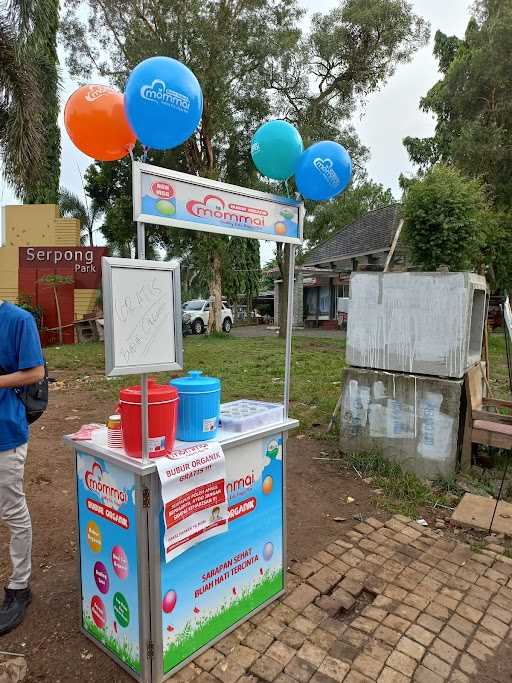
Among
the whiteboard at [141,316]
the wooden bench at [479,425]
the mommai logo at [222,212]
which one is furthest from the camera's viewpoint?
the wooden bench at [479,425]

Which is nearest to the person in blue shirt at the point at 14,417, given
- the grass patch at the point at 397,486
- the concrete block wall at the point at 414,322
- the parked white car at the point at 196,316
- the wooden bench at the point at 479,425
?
the grass patch at the point at 397,486

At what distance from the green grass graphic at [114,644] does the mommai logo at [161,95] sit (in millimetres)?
2362

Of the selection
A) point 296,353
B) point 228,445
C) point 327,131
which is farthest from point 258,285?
point 228,445

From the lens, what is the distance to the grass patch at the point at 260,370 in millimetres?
6899

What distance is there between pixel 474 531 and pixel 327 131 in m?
15.3

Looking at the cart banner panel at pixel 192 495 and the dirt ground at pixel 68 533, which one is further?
the dirt ground at pixel 68 533

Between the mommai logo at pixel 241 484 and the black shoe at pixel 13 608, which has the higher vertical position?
the mommai logo at pixel 241 484

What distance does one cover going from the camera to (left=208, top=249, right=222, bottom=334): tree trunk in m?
17.6

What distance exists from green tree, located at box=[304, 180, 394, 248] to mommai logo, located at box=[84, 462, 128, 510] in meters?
23.6

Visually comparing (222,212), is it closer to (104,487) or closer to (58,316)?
(104,487)

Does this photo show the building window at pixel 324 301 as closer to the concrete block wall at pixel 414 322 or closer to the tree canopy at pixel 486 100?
the tree canopy at pixel 486 100

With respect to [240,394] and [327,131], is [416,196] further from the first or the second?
[327,131]

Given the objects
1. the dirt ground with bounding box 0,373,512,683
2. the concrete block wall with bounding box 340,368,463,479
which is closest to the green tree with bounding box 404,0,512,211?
the concrete block wall with bounding box 340,368,463,479

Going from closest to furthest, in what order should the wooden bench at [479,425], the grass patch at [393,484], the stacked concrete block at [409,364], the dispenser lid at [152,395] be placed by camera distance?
the dispenser lid at [152,395] → the grass patch at [393,484] → the wooden bench at [479,425] → the stacked concrete block at [409,364]
